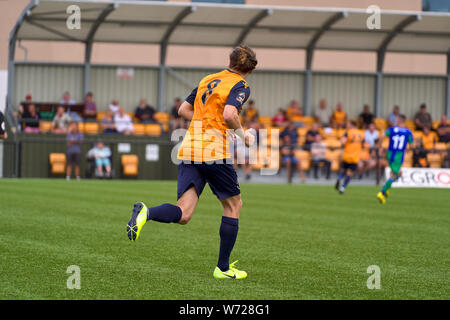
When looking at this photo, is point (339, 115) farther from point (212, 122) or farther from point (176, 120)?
point (212, 122)

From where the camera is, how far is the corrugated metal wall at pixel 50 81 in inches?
1097

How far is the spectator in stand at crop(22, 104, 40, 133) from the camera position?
80.2 ft

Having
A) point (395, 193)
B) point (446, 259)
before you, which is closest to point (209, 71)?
point (395, 193)

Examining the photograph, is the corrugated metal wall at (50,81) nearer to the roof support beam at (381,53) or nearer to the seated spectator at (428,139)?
the roof support beam at (381,53)

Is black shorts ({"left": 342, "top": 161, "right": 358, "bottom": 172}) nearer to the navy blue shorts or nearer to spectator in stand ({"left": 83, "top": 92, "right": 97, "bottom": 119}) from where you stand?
spectator in stand ({"left": 83, "top": 92, "right": 97, "bottom": 119})

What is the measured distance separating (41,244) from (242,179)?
16894mm

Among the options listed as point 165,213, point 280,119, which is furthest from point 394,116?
point 165,213

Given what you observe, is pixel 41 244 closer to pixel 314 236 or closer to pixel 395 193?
pixel 314 236

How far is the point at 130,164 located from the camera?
24688 mm

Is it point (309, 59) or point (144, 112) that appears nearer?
point (144, 112)

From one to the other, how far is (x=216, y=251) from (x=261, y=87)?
2174 cm

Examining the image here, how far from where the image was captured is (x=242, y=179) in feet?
82.6

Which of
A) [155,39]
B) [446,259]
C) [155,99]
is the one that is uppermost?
[155,39]
